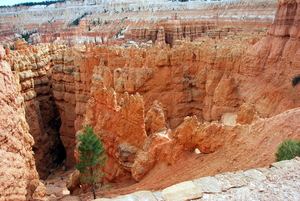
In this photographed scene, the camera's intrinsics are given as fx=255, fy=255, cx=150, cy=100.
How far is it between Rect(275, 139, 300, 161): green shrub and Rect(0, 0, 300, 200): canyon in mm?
552

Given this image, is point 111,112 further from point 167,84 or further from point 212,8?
point 212,8

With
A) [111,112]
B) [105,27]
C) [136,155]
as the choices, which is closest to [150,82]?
[111,112]

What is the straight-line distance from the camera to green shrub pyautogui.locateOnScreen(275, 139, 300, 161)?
605 centimetres

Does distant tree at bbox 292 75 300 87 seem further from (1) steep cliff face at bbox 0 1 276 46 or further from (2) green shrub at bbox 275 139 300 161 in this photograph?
(1) steep cliff face at bbox 0 1 276 46

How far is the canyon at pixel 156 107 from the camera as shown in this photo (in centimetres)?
825

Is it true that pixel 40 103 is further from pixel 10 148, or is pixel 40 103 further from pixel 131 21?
pixel 131 21

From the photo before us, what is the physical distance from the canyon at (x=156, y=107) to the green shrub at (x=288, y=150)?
21.7 inches

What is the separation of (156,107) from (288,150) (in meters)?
7.41

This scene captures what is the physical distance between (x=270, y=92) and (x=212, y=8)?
63056 millimetres

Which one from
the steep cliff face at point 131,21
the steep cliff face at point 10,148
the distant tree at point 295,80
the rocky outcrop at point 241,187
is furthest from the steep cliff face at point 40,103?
the steep cliff face at point 131,21

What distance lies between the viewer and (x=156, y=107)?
12852mm

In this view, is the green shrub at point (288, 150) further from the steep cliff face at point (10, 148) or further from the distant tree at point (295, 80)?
the distant tree at point (295, 80)

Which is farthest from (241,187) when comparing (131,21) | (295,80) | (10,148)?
(131,21)

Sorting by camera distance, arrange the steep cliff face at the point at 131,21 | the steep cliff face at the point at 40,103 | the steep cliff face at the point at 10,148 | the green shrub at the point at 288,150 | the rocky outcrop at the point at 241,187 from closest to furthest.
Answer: the rocky outcrop at the point at 241,187
the green shrub at the point at 288,150
the steep cliff face at the point at 10,148
the steep cliff face at the point at 40,103
the steep cliff face at the point at 131,21
